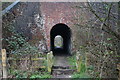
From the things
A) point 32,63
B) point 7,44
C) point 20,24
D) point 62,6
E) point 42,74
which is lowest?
point 42,74

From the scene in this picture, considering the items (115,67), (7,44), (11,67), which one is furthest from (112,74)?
(7,44)

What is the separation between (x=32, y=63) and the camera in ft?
23.7

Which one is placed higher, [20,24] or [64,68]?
[20,24]

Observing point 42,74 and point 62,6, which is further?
point 62,6

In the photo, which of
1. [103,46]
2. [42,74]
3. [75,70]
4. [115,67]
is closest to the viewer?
[115,67]

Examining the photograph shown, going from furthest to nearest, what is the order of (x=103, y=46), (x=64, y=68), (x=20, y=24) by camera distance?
(x=20, y=24) → (x=64, y=68) → (x=103, y=46)

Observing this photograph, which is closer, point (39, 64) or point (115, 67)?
point (115, 67)

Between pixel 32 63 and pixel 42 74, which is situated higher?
pixel 32 63

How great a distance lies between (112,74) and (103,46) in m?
0.83

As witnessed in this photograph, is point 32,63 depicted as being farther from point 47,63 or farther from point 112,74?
point 112,74

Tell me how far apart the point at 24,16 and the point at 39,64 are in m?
5.32

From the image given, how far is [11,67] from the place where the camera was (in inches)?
262

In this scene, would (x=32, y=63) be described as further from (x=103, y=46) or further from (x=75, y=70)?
(x=103, y=46)

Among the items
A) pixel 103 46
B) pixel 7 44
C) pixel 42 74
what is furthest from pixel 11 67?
pixel 103 46
